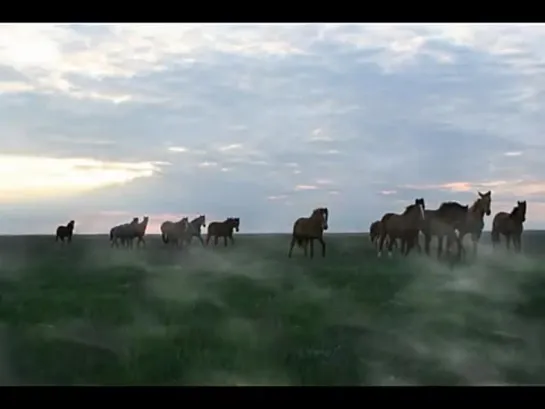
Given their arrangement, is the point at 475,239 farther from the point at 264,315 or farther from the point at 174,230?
the point at 174,230

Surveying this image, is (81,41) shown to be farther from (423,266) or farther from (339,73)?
(423,266)

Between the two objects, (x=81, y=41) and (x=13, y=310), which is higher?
(x=81, y=41)

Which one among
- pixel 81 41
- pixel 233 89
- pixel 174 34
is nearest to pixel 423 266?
pixel 233 89

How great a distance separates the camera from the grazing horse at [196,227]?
5.45 ft

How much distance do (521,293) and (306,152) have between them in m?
0.54

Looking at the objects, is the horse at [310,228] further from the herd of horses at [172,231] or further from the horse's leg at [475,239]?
the horse's leg at [475,239]

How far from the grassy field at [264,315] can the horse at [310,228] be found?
0.02 metres

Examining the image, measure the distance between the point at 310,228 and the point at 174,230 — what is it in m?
0.29

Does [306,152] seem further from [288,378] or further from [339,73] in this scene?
[288,378]

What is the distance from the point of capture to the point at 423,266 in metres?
1.68

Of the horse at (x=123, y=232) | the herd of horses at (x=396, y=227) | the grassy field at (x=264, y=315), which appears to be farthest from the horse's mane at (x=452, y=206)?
the horse at (x=123, y=232)

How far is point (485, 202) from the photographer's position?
1650mm

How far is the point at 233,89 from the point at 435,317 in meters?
0.65
